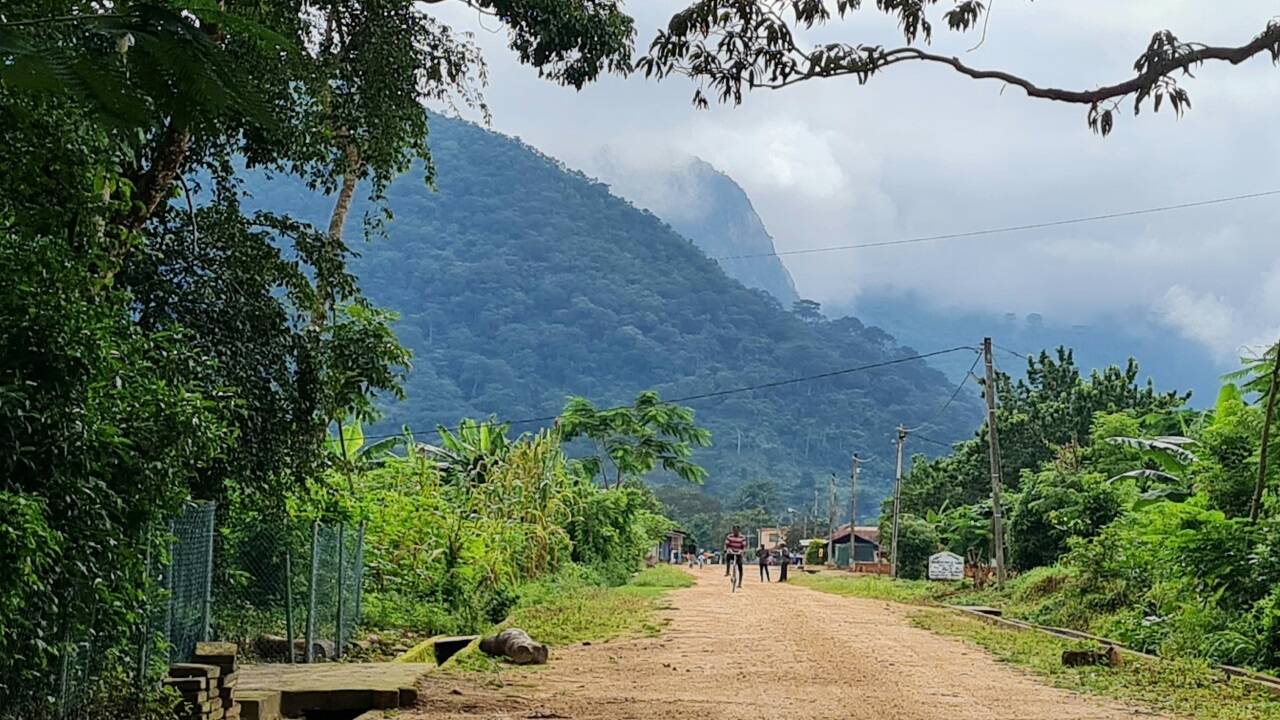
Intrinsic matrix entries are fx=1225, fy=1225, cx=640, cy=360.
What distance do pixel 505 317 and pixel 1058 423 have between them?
75753 mm

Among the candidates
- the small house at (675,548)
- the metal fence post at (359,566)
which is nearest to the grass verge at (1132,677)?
the metal fence post at (359,566)

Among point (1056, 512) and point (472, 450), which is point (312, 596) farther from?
point (1056, 512)

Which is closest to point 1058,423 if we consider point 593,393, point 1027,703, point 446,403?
point 1027,703

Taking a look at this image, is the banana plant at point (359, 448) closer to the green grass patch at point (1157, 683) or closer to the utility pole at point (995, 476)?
the green grass patch at point (1157, 683)

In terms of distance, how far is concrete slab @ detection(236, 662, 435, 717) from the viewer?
34.0 feet

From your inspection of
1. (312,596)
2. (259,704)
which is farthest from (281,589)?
(259,704)

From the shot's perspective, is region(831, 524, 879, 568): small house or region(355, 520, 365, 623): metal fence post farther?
region(831, 524, 879, 568): small house

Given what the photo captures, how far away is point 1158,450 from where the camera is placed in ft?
77.8

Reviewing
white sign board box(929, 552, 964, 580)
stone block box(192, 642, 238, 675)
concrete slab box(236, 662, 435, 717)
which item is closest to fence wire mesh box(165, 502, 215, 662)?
stone block box(192, 642, 238, 675)

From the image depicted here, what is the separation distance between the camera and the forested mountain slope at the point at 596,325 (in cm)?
11044

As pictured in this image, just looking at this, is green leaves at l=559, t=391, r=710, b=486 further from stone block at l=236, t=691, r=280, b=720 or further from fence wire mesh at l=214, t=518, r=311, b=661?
stone block at l=236, t=691, r=280, b=720

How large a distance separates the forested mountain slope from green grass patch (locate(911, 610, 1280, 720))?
278 ft

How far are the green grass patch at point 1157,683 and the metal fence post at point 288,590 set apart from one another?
8199mm

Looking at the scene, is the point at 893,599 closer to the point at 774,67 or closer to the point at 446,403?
the point at 774,67
